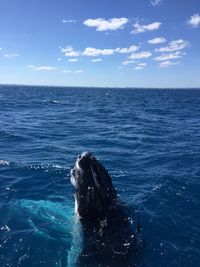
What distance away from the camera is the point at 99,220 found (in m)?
11.5

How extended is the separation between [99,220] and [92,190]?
0.96 meters

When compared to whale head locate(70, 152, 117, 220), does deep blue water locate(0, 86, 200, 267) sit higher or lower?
lower

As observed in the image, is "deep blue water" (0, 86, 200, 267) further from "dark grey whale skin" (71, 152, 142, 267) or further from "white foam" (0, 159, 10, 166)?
"dark grey whale skin" (71, 152, 142, 267)

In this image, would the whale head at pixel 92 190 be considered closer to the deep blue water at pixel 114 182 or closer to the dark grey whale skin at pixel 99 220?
the dark grey whale skin at pixel 99 220

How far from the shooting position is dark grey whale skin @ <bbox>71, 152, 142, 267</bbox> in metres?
11.0

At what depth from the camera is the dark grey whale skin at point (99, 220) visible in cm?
1095

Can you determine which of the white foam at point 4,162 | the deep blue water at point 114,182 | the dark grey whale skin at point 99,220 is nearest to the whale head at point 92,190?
the dark grey whale skin at point 99,220

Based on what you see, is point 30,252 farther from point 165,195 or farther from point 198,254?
point 165,195

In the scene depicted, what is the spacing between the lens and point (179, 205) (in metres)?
16.0

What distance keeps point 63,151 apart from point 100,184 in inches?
537

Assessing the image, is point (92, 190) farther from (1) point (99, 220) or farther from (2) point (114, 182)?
(2) point (114, 182)

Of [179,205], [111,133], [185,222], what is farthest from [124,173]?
[111,133]

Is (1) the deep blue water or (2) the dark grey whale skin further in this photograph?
(1) the deep blue water

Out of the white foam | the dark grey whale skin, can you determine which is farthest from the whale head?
the white foam
